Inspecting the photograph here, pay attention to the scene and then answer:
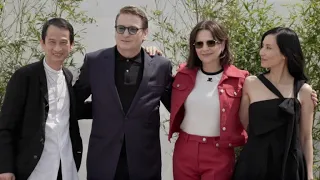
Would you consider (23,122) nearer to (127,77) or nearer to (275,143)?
(127,77)

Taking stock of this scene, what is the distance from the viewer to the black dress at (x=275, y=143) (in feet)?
8.82

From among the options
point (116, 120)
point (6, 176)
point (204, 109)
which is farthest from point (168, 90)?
point (6, 176)

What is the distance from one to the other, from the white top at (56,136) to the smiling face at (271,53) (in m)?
1.31

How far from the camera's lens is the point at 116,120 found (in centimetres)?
280

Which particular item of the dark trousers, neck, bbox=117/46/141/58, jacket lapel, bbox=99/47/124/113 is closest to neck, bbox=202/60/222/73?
neck, bbox=117/46/141/58

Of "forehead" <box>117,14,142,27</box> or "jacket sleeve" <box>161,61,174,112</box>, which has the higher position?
"forehead" <box>117,14,142,27</box>

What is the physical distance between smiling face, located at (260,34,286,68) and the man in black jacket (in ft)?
4.15

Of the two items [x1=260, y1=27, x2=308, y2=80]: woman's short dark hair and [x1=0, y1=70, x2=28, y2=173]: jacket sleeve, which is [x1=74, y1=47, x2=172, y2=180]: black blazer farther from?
[x1=260, y1=27, x2=308, y2=80]: woman's short dark hair

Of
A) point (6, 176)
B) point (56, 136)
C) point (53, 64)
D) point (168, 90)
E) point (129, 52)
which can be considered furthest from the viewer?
point (168, 90)

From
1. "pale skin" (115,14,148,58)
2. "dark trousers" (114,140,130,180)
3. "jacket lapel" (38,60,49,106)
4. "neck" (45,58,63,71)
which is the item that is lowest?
"dark trousers" (114,140,130,180)

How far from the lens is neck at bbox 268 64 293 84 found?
2.83 m

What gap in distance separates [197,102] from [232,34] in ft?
3.78

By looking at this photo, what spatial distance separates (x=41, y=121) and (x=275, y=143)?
144 centimetres

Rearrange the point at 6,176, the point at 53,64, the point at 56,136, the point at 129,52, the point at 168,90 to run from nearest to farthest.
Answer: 1. the point at 6,176
2. the point at 56,136
3. the point at 53,64
4. the point at 129,52
5. the point at 168,90
